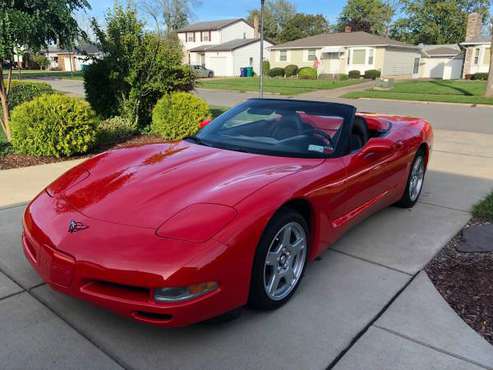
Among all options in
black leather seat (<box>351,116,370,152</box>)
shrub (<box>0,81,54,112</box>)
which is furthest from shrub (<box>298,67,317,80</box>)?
black leather seat (<box>351,116,370,152</box>)

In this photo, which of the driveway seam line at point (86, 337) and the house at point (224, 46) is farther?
the house at point (224, 46)

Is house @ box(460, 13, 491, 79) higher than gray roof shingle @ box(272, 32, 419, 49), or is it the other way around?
gray roof shingle @ box(272, 32, 419, 49)

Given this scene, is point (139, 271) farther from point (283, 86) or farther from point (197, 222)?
point (283, 86)

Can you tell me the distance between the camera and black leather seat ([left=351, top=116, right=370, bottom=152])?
3.83m

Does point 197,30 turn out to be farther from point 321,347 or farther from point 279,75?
point 321,347

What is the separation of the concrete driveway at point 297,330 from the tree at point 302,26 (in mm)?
72525

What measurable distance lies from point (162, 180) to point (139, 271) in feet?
2.93

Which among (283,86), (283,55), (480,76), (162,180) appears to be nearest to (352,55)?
(283,55)

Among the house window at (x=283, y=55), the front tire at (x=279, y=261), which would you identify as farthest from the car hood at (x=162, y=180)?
the house window at (x=283, y=55)

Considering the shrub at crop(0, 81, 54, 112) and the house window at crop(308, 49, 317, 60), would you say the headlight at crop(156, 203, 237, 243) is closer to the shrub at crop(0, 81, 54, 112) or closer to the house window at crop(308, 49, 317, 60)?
the shrub at crop(0, 81, 54, 112)

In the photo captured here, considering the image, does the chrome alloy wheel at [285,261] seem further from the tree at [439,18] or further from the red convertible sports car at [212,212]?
the tree at [439,18]

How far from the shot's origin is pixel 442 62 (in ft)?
159

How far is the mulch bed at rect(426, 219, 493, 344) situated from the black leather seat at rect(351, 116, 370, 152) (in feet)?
3.81

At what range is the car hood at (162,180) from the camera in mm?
2682
